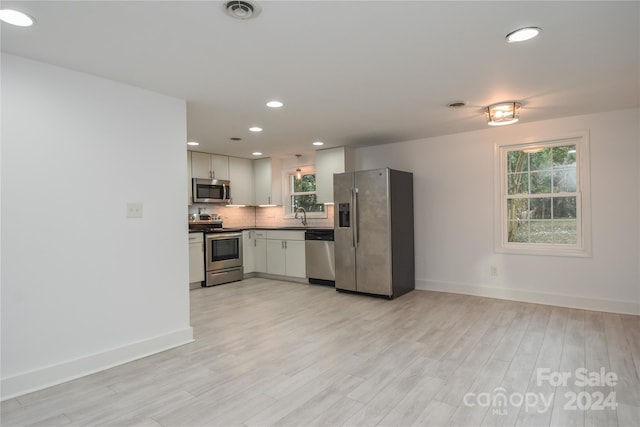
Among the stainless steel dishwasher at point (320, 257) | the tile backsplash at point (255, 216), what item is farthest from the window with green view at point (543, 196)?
the tile backsplash at point (255, 216)

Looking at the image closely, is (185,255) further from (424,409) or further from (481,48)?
(481,48)

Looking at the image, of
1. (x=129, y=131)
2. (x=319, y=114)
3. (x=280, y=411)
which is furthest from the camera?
(x=319, y=114)

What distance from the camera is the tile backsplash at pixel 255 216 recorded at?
627 centimetres

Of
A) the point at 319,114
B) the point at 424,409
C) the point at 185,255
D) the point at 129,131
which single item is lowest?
the point at 424,409

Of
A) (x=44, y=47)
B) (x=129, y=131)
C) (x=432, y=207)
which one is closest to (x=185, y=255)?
(x=129, y=131)

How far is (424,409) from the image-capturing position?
206cm

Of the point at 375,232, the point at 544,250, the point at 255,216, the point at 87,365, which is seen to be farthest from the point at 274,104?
the point at 255,216

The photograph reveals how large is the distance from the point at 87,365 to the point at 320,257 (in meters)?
3.42

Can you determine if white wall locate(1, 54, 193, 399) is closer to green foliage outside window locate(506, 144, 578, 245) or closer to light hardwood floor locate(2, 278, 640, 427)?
light hardwood floor locate(2, 278, 640, 427)

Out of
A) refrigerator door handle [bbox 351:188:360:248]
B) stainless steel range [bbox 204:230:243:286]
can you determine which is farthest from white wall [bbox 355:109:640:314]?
stainless steel range [bbox 204:230:243:286]

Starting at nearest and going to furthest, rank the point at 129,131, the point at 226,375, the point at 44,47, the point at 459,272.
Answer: the point at 44,47 < the point at 226,375 < the point at 129,131 < the point at 459,272

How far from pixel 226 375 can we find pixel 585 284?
398 centimetres

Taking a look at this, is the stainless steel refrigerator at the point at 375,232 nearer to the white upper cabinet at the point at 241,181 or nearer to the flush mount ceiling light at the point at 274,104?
the flush mount ceiling light at the point at 274,104

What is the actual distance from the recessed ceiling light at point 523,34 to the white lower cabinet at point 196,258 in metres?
4.70
